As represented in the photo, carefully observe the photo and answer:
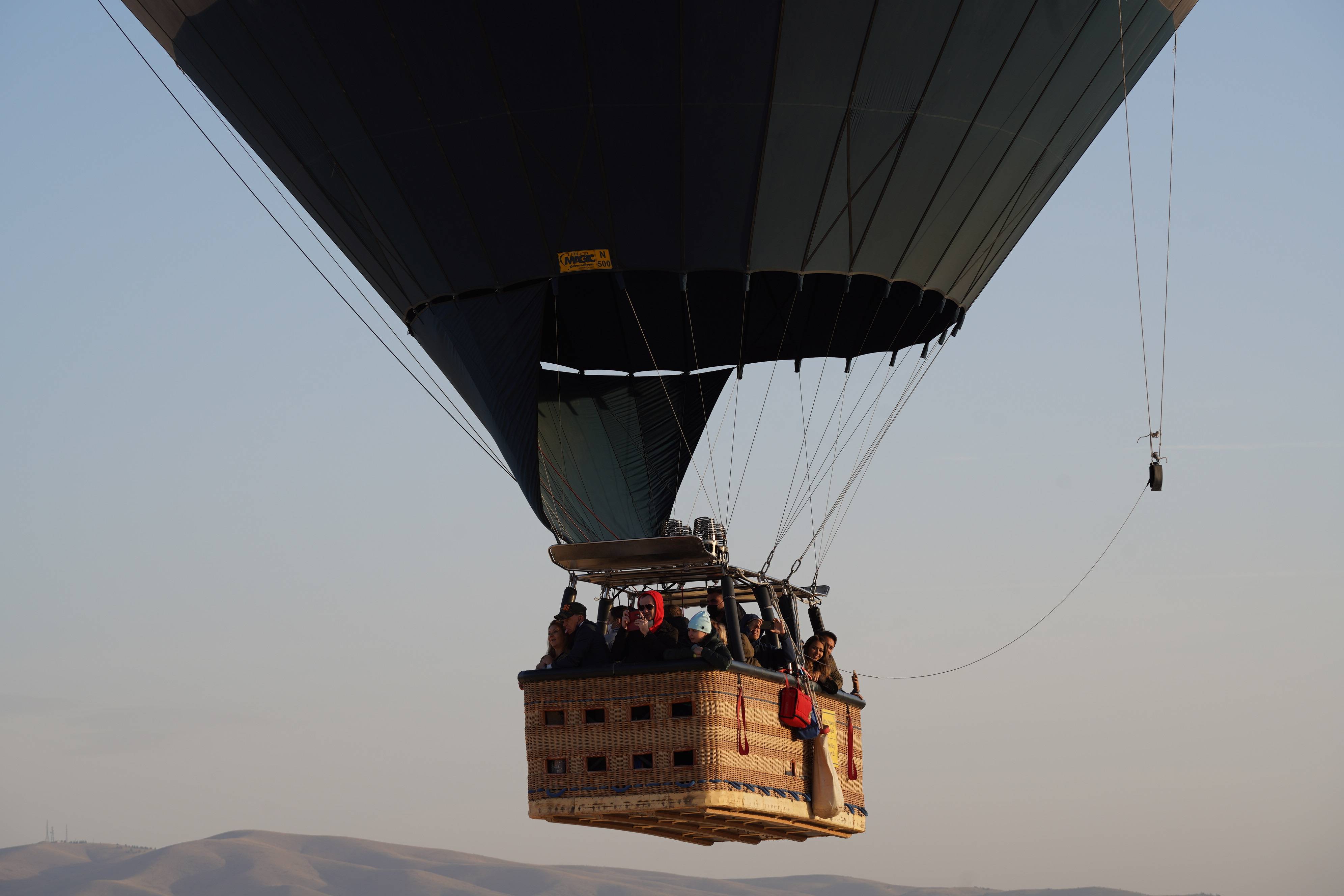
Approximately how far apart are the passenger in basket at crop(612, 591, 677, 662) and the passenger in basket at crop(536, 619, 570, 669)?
0.31 meters

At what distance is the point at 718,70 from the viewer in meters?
11.0

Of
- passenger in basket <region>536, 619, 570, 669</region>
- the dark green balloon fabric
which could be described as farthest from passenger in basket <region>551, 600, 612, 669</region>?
the dark green balloon fabric

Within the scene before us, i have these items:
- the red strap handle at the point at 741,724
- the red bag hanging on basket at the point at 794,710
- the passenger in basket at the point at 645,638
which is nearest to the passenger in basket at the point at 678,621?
the passenger in basket at the point at 645,638

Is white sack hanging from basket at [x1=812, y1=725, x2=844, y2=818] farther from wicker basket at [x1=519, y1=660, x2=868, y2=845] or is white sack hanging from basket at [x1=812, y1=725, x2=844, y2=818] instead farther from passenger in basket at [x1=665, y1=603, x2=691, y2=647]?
passenger in basket at [x1=665, y1=603, x2=691, y2=647]

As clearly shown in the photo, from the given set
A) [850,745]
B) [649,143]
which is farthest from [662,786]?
[649,143]

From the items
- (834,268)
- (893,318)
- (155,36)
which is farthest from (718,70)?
(155,36)

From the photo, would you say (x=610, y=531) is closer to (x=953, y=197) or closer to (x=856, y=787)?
(x=856, y=787)

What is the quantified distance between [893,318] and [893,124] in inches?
87.3

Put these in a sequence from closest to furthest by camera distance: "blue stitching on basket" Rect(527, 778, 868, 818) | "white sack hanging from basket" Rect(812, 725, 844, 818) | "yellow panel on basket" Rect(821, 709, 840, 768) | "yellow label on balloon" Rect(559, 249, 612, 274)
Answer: "blue stitching on basket" Rect(527, 778, 868, 818), "white sack hanging from basket" Rect(812, 725, 844, 818), "yellow panel on basket" Rect(821, 709, 840, 768), "yellow label on balloon" Rect(559, 249, 612, 274)

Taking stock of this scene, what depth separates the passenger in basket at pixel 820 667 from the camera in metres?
11.5

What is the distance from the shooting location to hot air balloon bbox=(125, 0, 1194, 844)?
35.0 ft

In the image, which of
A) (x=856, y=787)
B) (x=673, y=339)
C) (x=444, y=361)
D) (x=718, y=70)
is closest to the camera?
(x=718, y=70)

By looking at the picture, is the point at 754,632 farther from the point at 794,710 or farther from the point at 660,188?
the point at 660,188

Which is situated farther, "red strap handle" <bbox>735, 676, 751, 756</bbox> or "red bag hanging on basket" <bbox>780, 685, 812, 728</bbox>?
"red bag hanging on basket" <bbox>780, 685, 812, 728</bbox>
